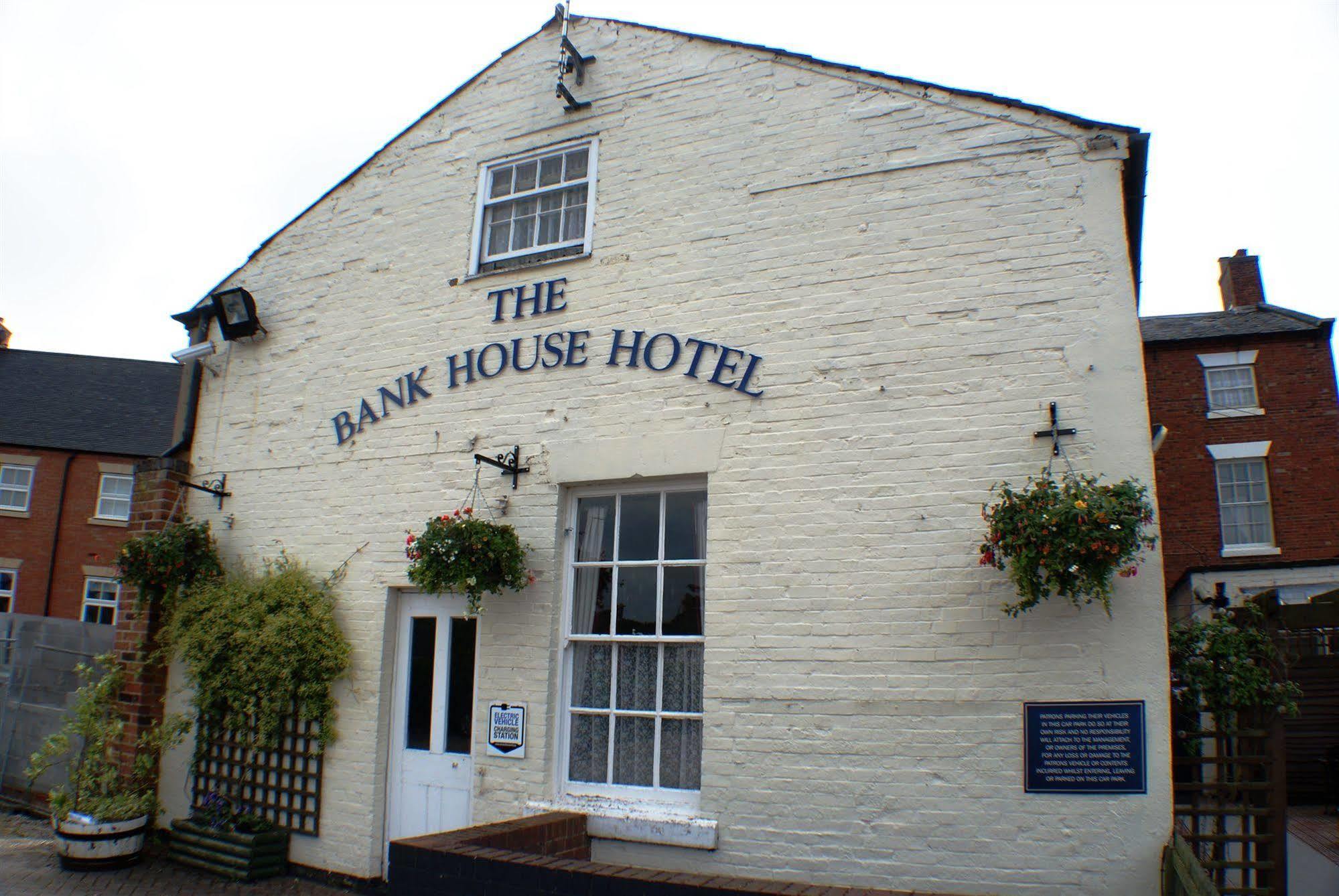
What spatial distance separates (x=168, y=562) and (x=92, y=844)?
2334 mm

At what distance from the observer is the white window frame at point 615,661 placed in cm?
615

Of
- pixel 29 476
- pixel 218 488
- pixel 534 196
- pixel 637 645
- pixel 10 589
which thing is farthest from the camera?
pixel 29 476

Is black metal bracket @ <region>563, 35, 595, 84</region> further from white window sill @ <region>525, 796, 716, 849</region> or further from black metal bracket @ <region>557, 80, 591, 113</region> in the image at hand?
white window sill @ <region>525, 796, 716, 849</region>

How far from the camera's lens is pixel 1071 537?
483cm

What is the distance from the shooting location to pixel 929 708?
5.46m

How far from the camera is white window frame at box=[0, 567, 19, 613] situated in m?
23.2

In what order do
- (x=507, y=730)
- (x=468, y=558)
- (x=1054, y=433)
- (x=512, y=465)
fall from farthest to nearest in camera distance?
(x=512, y=465)
(x=507, y=730)
(x=468, y=558)
(x=1054, y=433)

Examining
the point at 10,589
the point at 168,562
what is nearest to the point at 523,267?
the point at 168,562

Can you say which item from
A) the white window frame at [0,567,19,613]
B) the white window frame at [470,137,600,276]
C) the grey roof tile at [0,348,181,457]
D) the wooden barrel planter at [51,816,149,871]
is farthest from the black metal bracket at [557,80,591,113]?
the white window frame at [0,567,19,613]

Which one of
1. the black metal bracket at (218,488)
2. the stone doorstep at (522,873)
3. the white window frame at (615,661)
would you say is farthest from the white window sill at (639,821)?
the black metal bracket at (218,488)

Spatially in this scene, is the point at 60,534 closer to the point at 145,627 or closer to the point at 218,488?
the point at 145,627

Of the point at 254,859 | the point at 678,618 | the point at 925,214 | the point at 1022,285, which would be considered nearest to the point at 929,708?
the point at 678,618

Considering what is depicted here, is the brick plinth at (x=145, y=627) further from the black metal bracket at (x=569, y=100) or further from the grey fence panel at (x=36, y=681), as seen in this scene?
the black metal bracket at (x=569, y=100)

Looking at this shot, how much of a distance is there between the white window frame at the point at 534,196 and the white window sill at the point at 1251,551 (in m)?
15.3
